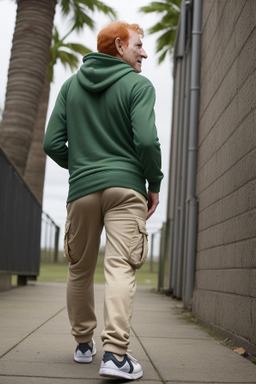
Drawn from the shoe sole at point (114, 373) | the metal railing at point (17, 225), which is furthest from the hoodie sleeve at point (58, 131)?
the metal railing at point (17, 225)

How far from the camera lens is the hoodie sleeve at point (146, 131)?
304cm

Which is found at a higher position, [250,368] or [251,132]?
[251,132]

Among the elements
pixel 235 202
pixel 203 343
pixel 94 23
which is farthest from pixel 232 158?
pixel 94 23

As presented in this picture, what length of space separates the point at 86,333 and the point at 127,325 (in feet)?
1.63

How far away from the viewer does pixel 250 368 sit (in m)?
3.50

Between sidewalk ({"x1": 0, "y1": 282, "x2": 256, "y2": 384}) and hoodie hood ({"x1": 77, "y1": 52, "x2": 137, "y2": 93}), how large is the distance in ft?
4.93

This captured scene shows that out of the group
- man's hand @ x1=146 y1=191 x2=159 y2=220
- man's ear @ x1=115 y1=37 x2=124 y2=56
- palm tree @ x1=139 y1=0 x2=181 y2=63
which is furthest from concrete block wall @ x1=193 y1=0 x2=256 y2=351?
palm tree @ x1=139 y1=0 x2=181 y2=63

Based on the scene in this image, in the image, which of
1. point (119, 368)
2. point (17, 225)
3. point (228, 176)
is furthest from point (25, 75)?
point (119, 368)

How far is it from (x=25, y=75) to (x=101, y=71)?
10013mm

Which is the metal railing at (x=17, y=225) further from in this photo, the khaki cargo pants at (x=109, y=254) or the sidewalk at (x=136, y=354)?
the khaki cargo pants at (x=109, y=254)

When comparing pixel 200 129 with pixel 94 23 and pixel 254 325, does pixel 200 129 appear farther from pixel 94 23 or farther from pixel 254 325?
pixel 94 23

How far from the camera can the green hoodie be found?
10.1 feet

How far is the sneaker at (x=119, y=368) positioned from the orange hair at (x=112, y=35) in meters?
1.61

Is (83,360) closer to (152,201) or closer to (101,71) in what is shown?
(152,201)
